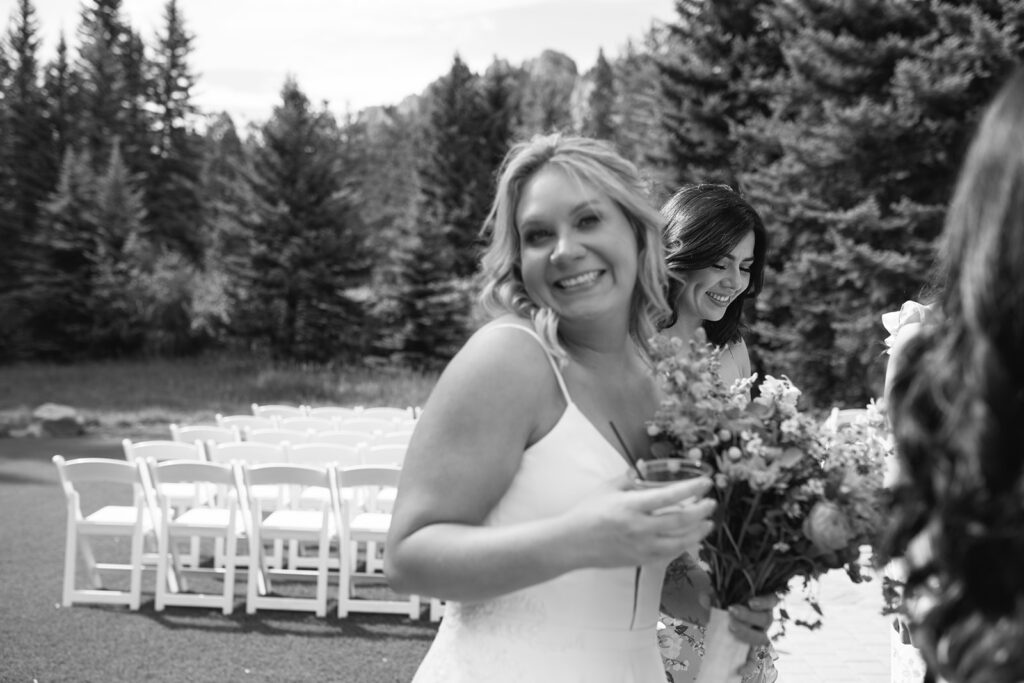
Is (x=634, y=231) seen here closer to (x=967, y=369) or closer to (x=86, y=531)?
(x=967, y=369)

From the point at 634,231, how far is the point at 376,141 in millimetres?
66391

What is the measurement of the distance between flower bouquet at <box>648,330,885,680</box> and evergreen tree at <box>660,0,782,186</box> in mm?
20949

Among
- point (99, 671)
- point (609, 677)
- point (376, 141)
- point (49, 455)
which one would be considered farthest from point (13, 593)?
point (376, 141)

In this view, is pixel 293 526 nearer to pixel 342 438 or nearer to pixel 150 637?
pixel 150 637

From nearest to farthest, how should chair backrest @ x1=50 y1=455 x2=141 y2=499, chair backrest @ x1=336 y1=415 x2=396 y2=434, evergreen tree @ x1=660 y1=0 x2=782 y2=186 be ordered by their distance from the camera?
chair backrest @ x1=50 y1=455 x2=141 y2=499 → chair backrest @ x1=336 y1=415 x2=396 y2=434 → evergreen tree @ x1=660 y1=0 x2=782 y2=186

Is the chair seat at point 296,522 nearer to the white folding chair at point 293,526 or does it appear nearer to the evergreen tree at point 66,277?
the white folding chair at point 293,526

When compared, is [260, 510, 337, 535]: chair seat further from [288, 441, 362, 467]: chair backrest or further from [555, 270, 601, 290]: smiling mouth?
[555, 270, 601, 290]: smiling mouth

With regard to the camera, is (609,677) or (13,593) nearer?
(609,677)

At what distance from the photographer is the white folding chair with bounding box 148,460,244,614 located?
6.93 metres

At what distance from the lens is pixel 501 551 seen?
5.38ft

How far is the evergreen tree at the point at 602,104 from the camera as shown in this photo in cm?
5353

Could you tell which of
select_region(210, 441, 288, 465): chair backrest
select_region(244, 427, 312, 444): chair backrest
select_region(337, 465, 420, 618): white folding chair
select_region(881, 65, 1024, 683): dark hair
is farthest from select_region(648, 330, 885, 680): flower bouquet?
select_region(244, 427, 312, 444): chair backrest

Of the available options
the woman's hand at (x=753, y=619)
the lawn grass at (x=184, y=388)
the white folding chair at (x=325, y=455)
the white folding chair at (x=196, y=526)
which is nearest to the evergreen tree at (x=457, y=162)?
the lawn grass at (x=184, y=388)

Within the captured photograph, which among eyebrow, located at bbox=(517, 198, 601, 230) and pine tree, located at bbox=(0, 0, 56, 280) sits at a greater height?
pine tree, located at bbox=(0, 0, 56, 280)
